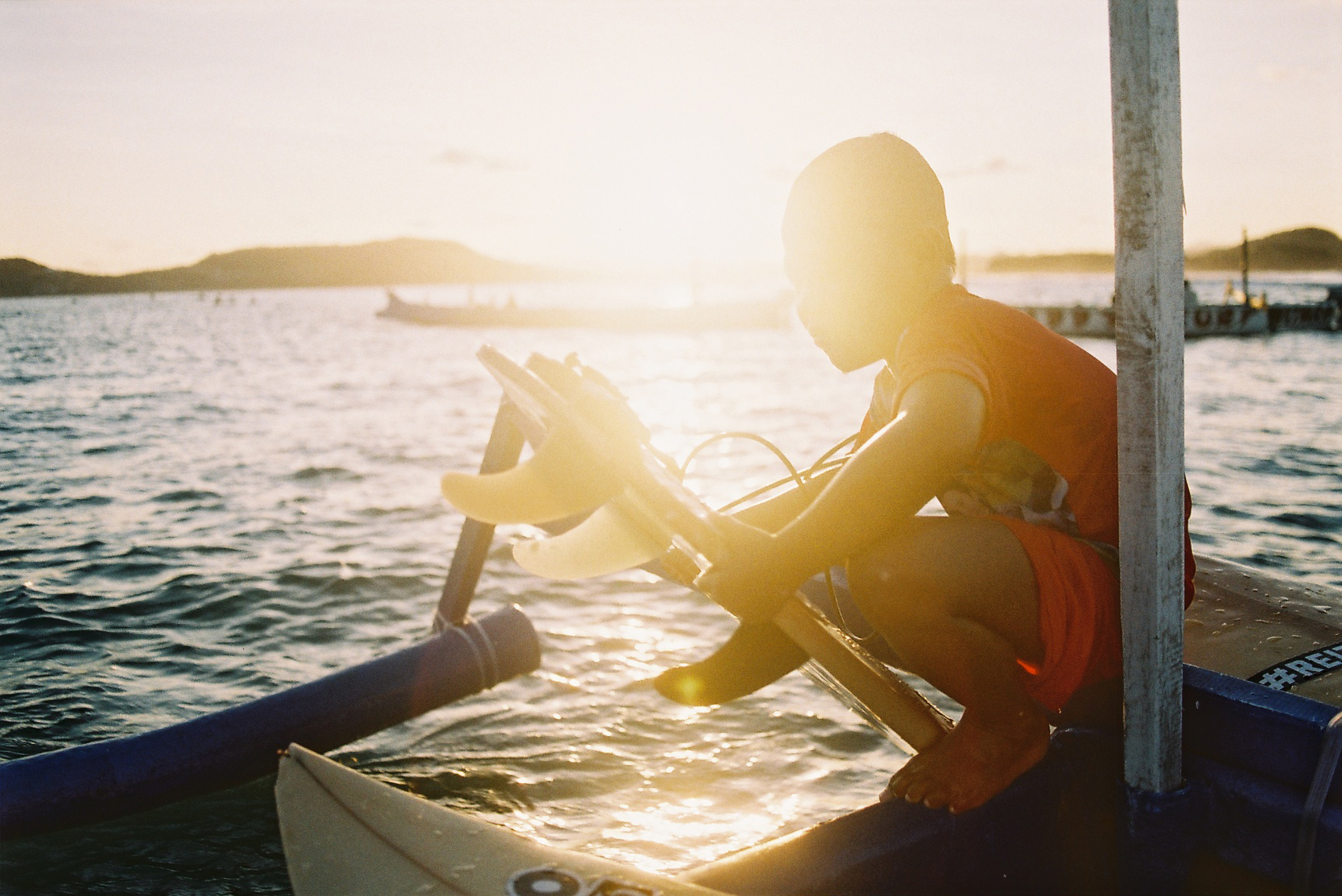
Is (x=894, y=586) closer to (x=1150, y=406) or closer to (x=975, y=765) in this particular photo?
(x=975, y=765)

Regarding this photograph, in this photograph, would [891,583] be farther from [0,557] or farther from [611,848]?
[0,557]

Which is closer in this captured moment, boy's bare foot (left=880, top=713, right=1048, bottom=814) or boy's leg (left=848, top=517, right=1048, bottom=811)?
boy's leg (left=848, top=517, right=1048, bottom=811)

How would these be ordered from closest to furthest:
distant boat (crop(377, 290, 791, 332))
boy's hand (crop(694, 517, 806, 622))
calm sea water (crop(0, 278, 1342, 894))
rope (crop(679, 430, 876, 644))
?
boy's hand (crop(694, 517, 806, 622)) → rope (crop(679, 430, 876, 644)) → calm sea water (crop(0, 278, 1342, 894)) → distant boat (crop(377, 290, 791, 332))

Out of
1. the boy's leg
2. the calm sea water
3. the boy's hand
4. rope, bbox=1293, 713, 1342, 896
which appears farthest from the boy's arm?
the calm sea water

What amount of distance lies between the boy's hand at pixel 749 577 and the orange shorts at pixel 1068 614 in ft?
1.83

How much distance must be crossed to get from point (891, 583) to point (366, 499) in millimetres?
9705

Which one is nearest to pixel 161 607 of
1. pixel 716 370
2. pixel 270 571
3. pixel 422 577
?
pixel 270 571

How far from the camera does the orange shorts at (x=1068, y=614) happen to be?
2.01 meters

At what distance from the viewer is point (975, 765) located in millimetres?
2051

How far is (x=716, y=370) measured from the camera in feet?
110

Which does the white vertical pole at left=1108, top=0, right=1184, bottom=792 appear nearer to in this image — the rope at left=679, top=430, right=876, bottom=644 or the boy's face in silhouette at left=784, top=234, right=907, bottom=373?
the boy's face in silhouette at left=784, top=234, right=907, bottom=373

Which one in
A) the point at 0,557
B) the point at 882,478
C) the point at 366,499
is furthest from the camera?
the point at 366,499

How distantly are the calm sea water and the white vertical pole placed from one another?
239 cm

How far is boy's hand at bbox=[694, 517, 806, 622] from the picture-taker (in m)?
1.79
